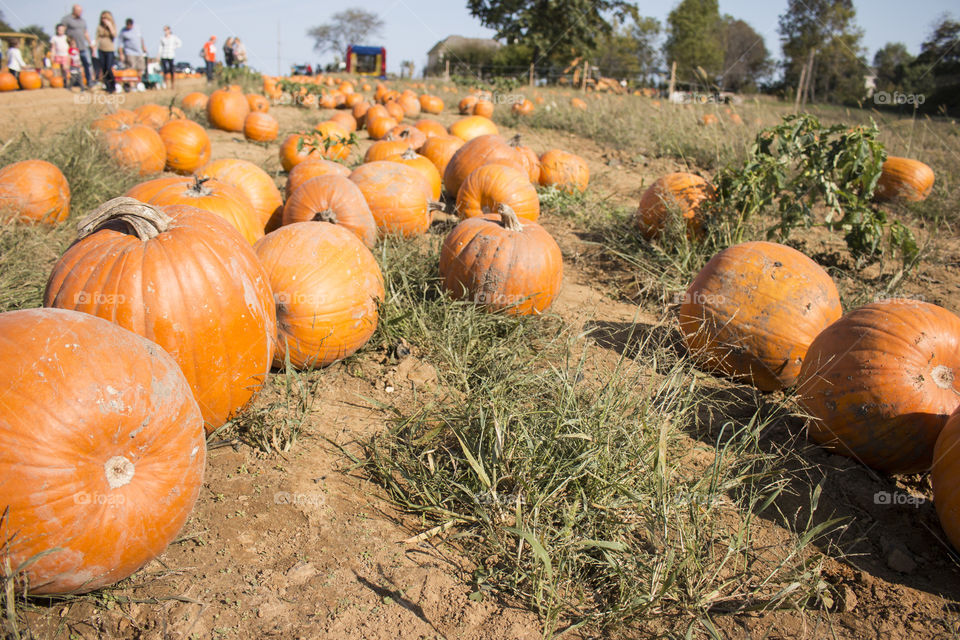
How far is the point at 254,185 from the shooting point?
4.89 meters

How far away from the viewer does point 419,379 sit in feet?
10.9

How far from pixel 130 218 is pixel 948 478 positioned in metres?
3.59

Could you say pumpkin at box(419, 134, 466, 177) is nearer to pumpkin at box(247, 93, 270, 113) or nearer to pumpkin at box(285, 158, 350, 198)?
pumpkin at box(285, 158, 350, 198)

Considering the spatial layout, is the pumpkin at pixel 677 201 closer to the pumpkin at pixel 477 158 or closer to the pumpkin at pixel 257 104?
the pumpkin at pixel 477 158

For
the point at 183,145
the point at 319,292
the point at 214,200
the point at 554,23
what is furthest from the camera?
the point at 554,23

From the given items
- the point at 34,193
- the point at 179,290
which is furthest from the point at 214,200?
the point at 34,193

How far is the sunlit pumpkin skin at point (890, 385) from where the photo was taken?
108 inches

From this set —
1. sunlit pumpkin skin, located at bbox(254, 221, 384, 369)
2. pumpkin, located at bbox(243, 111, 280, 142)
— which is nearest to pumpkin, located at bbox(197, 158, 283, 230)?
sunlit pumpkin skin, located at bbox(254, 221, 384, 369)

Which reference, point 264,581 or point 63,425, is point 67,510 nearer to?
point 63,425

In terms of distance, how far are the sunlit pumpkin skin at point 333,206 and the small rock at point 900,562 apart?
3742 millimetres

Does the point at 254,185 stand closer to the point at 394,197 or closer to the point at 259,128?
the point at 394,197

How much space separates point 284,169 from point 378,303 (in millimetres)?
5107

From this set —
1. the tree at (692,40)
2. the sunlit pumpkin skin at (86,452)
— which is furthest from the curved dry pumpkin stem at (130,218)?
the tree at (692,40)

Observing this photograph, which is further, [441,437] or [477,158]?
[477,158]
